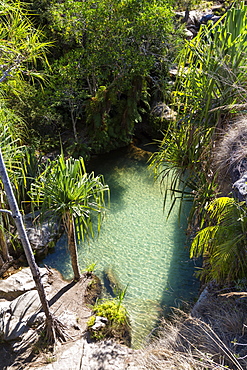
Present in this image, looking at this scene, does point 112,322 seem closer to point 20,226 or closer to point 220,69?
point 20,226

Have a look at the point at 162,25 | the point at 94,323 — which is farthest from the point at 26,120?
the point at 94,323

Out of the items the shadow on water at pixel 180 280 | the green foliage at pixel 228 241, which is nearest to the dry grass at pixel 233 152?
→ the green foliage at pixel 228 241

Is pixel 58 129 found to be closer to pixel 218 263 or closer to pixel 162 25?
pixel 162 25

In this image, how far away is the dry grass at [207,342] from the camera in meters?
3.26

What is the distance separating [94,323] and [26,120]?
21.5 ft

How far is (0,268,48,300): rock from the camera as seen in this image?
600 cm

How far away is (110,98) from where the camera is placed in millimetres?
10367

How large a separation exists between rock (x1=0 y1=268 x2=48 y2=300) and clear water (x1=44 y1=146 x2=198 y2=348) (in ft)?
2.50

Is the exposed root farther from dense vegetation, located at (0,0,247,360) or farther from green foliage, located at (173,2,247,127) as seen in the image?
green foliage, located at (173,2,247,127)

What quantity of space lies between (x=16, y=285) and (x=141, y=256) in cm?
276

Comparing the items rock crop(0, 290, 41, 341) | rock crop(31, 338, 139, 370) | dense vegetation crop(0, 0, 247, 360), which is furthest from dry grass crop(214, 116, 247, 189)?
rock crop(0, 290, 41, 341)

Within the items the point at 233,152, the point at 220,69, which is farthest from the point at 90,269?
the point at 220,69

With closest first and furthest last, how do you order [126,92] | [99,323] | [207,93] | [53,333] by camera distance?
[207,93], [53,333], [99,323], [126,92]

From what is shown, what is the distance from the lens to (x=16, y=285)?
241 inches
